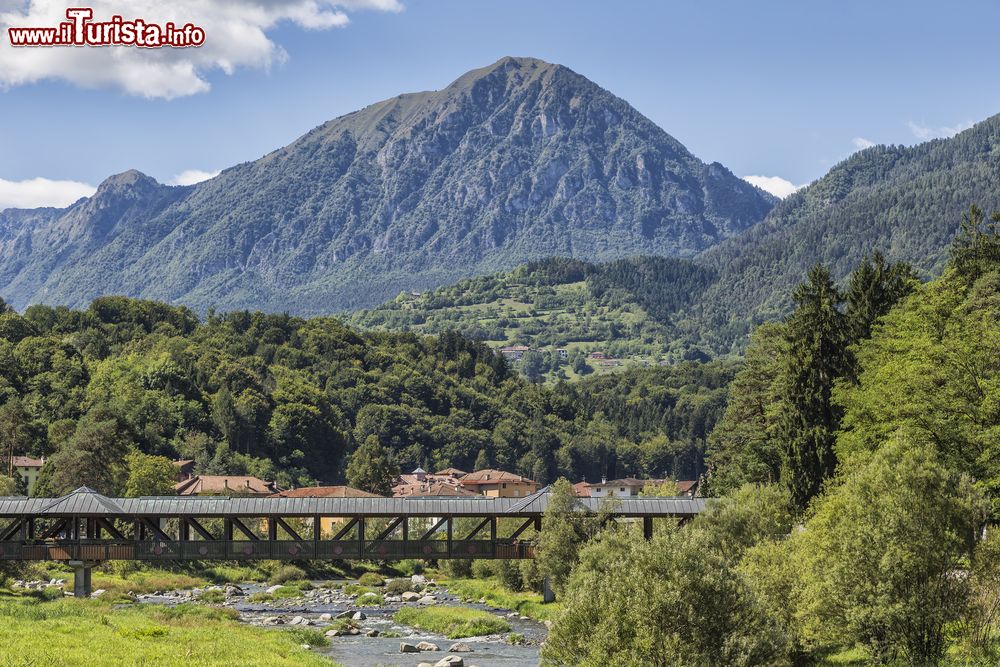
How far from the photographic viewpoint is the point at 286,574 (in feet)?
361

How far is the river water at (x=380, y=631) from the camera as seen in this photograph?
60406mm

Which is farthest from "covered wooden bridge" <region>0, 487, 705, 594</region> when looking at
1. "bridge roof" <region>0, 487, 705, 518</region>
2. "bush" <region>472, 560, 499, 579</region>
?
"bush" <region>472, 560, 499, 579</region>

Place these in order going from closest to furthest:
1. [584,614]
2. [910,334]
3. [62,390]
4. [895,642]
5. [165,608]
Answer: [584,614] → [895,642] → [910,334] → [165,608] → [62,390]

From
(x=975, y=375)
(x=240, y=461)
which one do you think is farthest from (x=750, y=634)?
(x=240, y=461)

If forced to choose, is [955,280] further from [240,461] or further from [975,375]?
[240,461]

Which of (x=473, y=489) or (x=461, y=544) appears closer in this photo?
(x=461, y=544)

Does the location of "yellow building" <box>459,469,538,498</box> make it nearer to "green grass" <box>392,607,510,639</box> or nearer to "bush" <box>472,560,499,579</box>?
"bush" <box>472,560,499,579</box>

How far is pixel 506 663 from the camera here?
58531 mm

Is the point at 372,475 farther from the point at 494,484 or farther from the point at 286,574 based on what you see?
the point at 286,574

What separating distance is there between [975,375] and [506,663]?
23232 millimetres

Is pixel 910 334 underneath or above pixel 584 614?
above

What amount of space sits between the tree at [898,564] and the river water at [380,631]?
63.3 feet

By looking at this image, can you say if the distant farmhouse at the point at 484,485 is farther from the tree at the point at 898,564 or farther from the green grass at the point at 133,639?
the tree at the point at 898,564

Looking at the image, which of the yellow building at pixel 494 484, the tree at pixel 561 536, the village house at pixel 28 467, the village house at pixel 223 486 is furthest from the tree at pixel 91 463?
the tree at pixel 561 536
